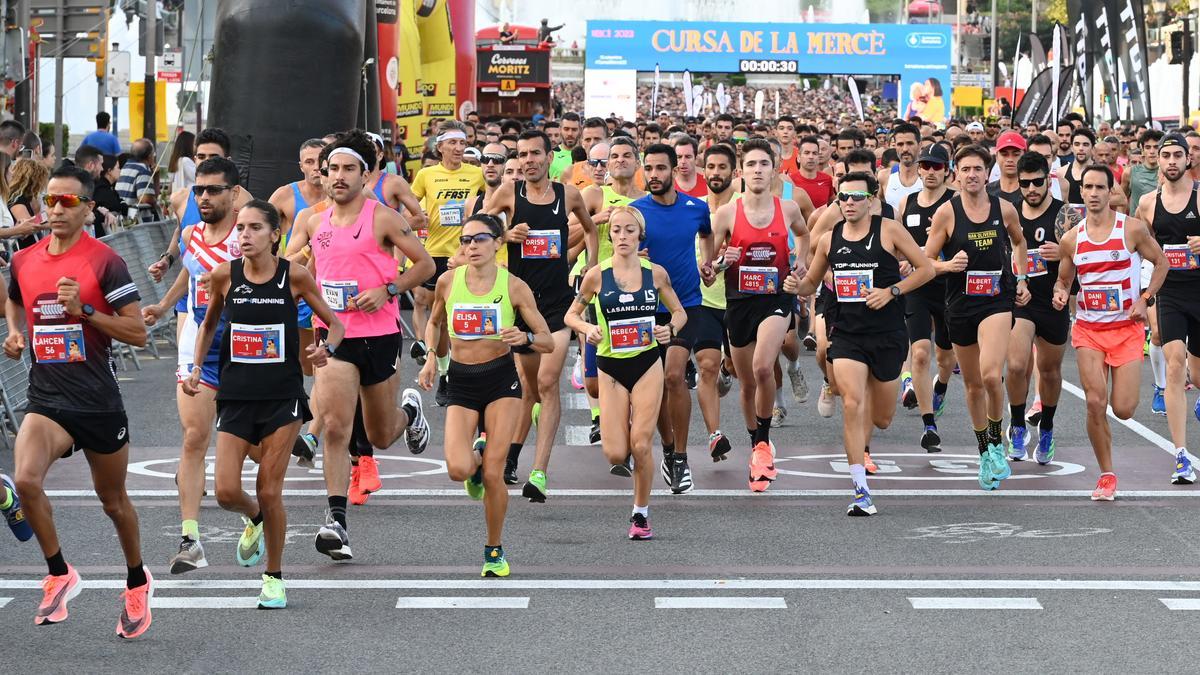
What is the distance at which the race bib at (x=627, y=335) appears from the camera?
9.55m

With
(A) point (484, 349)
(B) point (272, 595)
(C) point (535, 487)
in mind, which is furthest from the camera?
(C) point (535, 487)

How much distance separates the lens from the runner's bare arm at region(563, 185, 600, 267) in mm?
11328

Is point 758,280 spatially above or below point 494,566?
above

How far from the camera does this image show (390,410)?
964 centimetres

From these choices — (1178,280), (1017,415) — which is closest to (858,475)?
(1017,415)

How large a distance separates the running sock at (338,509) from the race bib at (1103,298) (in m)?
4.56

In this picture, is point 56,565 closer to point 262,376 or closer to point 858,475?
point 262,376

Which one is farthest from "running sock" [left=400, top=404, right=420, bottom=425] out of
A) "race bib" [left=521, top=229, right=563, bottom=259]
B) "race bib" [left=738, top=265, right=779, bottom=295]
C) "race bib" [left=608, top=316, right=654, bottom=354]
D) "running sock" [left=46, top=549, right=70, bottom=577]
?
"running sock" [left=46, top=549, right=70, bottom=577]

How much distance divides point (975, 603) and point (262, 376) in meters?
3.14

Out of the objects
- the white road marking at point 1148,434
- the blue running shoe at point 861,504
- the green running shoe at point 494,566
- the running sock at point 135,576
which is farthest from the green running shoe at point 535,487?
the white road marking at point 1148,434

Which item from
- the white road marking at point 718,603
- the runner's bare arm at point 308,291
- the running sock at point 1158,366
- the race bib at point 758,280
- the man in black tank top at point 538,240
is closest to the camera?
the white road marking at point 718,603

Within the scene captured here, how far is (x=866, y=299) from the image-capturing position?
10.3m

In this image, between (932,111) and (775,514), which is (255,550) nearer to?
(775,514)

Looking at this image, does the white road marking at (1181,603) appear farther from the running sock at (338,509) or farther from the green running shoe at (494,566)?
the running sock at (338,509)
